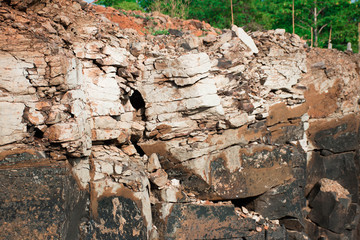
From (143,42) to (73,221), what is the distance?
3439 millimetres

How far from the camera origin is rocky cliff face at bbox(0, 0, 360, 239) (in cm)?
421

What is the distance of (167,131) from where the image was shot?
608 centimetres

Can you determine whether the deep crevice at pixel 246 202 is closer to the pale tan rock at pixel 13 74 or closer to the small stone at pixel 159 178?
the small stone at pixel 159 178

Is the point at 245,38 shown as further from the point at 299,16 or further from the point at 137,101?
the point at 299,16

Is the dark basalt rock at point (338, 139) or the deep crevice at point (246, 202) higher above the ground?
the dark basalt rock at point (338, 139)

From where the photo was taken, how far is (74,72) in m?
4.66

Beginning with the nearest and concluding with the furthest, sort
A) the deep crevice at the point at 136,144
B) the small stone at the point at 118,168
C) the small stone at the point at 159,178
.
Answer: the small stone at the point at 118,168, the small stone at the point at 159,178, the deep crevice at the point at 136,144

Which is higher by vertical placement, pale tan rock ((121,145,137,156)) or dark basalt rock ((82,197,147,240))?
pale tan rock ((121,145,137,156))

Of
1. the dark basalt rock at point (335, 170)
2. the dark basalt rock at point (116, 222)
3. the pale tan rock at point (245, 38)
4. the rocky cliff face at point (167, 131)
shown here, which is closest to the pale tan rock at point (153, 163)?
the rocky cliff face at point (167, 131)

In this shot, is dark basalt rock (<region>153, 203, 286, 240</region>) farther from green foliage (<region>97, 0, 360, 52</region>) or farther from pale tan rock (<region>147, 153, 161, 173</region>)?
green foliage (<region>97, 0, 360, 52</region>)

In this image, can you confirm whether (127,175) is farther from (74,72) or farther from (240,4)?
(240,4)

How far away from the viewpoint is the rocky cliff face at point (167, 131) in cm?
421

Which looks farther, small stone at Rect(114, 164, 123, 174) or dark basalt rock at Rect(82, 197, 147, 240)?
small stone at Rect(114, 164, 123, 174)

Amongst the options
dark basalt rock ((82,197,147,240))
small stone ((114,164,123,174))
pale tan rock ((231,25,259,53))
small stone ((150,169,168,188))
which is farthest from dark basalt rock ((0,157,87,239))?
pale tan rock ((231,25,259,53))
